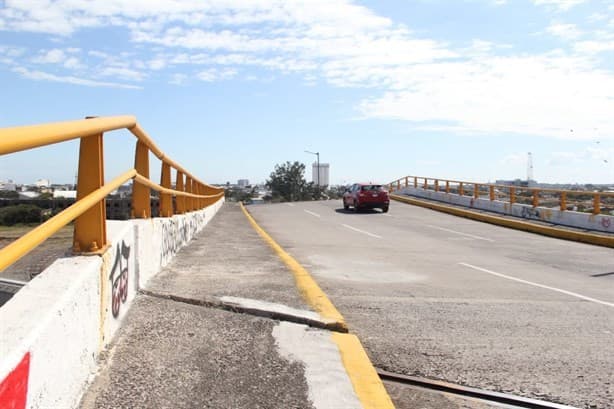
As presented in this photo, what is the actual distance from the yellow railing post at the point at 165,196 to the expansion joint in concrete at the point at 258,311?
8.85 ft

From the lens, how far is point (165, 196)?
26.1ft

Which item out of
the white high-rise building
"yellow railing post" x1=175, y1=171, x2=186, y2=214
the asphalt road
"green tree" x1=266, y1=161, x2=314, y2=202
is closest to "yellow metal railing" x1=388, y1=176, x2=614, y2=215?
the asphalt road

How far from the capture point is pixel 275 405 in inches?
128

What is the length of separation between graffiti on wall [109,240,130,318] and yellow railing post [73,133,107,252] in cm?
28

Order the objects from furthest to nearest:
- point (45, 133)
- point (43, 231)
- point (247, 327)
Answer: point (247, 327) → point (43, 231) → point (45, 133)

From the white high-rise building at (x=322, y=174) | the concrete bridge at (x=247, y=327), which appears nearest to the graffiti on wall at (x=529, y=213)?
the concrete bridge at (x=247, y=327)

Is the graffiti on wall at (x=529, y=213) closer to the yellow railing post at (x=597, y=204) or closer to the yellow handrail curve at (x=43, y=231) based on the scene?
the yellow railing post at (x=597, y=204)

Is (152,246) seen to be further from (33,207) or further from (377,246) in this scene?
(377,246)

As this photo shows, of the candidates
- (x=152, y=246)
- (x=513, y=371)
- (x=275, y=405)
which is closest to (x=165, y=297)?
(x=152, y=246)

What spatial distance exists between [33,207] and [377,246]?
1073cm

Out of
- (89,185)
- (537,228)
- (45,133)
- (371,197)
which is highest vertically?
(45,133)

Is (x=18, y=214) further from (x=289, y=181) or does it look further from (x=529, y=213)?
(x=289, y=181)

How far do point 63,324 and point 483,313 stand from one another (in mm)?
4439

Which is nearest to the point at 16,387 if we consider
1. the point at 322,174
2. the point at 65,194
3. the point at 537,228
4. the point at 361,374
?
the point at 65,194
